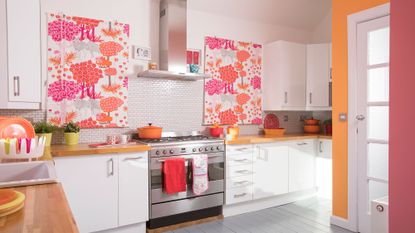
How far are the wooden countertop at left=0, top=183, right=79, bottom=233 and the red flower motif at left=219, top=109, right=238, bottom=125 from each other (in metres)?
2.97

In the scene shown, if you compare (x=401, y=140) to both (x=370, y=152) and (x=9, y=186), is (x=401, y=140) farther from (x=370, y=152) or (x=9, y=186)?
(x=370, y=152)

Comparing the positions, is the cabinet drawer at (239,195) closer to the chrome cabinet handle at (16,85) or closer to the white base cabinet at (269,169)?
the white base cabinet at (269,169)

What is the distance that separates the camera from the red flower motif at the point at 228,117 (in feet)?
13.4

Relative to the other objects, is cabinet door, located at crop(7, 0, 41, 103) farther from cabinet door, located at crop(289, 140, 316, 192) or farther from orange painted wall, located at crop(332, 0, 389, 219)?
cabinet door, located at crop(289, 140, 316, 192)

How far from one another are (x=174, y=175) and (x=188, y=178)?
23 centimetres

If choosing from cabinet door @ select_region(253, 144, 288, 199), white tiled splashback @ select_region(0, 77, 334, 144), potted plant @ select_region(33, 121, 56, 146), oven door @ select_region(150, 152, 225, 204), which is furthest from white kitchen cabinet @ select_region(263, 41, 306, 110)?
potted plant @ select_region(33, 121, 56, 146)

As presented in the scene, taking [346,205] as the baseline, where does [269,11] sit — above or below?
above

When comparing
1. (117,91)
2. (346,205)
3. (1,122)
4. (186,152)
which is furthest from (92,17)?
(346,205)

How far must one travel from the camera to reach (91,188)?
8.69 ft

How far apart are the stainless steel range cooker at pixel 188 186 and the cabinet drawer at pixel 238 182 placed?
8 cm

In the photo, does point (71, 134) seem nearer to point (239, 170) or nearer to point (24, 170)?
point (24, 170)

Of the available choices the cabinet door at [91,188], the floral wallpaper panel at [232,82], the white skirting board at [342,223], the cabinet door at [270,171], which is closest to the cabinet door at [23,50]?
the cabinet door at [91,188]

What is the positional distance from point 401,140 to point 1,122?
2474 mm

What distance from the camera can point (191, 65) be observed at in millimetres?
3582
